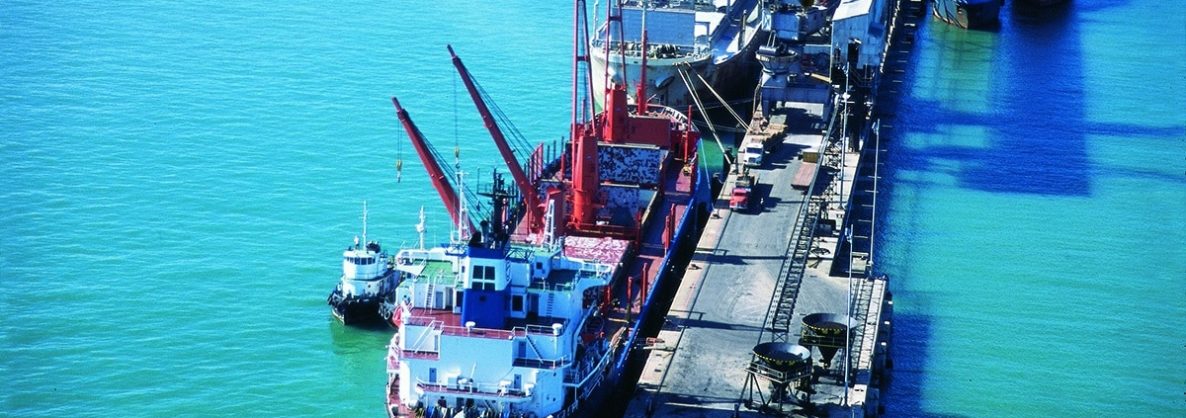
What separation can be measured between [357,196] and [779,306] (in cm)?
2751

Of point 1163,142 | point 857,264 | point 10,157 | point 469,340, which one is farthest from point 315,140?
point 1163,142

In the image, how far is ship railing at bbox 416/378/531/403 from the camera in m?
55.3

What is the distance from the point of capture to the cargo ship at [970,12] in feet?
447

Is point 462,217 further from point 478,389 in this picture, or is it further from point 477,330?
point 478,389

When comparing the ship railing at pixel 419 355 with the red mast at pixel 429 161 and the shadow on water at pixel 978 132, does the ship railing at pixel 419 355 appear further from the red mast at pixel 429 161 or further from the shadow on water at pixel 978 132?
the shadow on water at pixel 978 132

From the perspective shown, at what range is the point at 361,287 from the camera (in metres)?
69.7

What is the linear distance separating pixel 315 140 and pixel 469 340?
4148cm

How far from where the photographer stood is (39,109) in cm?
9719

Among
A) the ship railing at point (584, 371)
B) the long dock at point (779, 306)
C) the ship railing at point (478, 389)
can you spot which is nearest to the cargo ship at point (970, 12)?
the long dock at point (779, 306)

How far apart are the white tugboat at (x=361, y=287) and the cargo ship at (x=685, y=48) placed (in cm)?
Result: 3259

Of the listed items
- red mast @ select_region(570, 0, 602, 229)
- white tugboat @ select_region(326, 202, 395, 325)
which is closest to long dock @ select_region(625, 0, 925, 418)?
red mast @ select_region(570, 0, 602, 229)

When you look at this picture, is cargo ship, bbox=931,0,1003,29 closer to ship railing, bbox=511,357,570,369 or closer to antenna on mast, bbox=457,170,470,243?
antenna on mast, bbox=457,170,470,243

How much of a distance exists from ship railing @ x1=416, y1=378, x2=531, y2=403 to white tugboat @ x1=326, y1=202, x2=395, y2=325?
47.4 feet

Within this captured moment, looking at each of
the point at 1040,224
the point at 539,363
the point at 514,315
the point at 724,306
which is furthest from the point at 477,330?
the point at 1040,224
